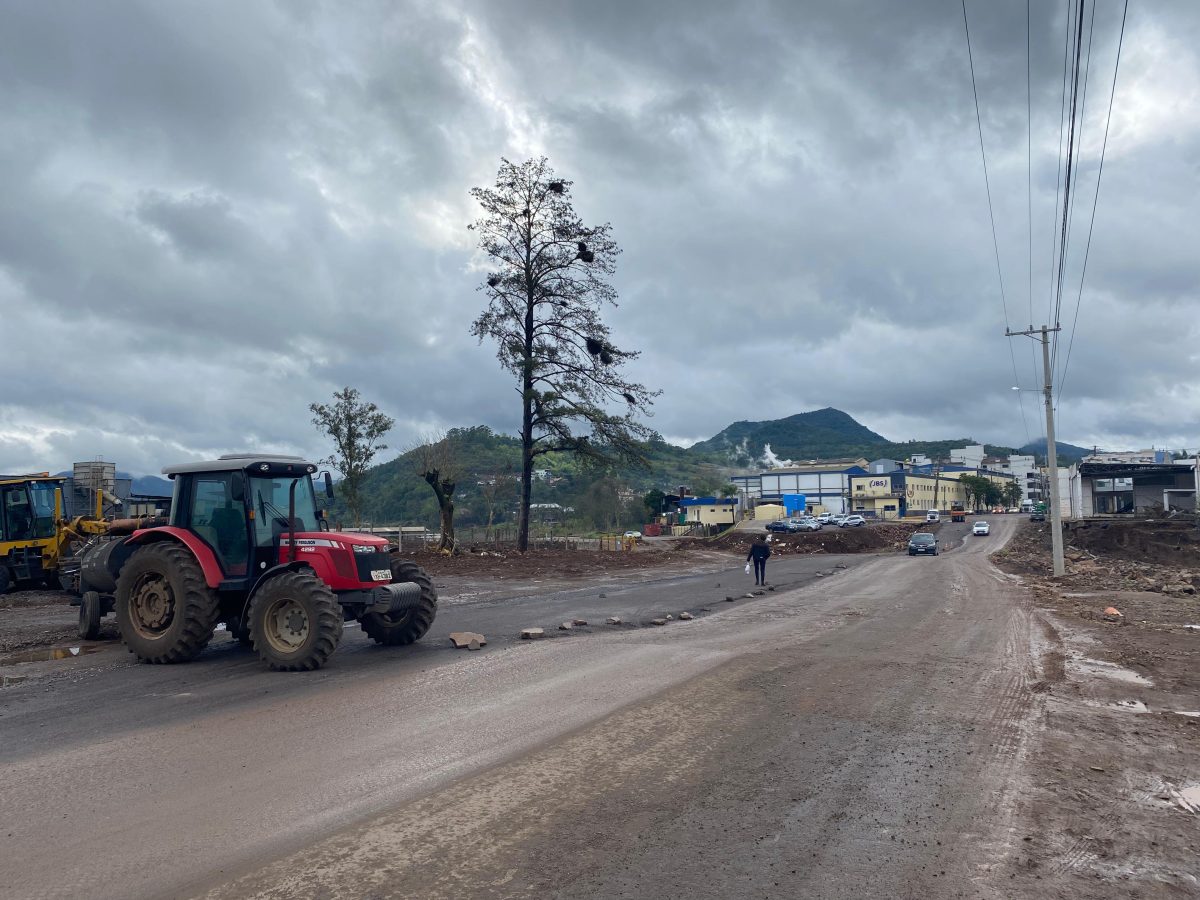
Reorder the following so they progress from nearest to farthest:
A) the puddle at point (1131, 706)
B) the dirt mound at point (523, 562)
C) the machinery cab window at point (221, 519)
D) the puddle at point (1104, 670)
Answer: the puddle at point (1131, 706), the puddle at point (1104, 670), the machinery cab window at point (221, 519), the dirt mound at point (523, 562)

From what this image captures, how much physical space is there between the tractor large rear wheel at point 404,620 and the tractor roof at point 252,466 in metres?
2.12

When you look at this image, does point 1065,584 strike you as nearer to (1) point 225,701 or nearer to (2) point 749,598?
(2) point 749,598

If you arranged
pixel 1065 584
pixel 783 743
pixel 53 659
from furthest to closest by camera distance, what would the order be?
pixel 1065 584, pixel 53 659, pixel 783 743

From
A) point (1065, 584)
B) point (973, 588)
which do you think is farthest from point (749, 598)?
point (1065, 584)

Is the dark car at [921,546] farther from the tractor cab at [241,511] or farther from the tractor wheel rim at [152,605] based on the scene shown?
the tractor wheel rim at [152,605]

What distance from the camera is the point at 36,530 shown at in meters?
22.2

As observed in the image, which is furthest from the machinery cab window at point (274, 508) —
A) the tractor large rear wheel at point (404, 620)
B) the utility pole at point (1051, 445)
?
the utility pole at point (1051, 445)

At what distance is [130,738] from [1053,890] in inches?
299

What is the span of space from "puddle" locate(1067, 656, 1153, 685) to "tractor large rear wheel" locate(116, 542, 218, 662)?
1193 centimetres

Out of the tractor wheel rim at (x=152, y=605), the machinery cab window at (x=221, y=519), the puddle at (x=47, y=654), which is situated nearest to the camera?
the tractor wheel rim at (x=152, y=605)

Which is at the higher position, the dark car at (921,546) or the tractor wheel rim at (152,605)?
the tractor wheel rim at (152,605)

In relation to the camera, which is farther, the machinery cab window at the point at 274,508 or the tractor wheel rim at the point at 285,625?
the machinery cab window at the point at 274,508

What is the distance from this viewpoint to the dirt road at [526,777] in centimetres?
495

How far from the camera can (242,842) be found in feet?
17.7
